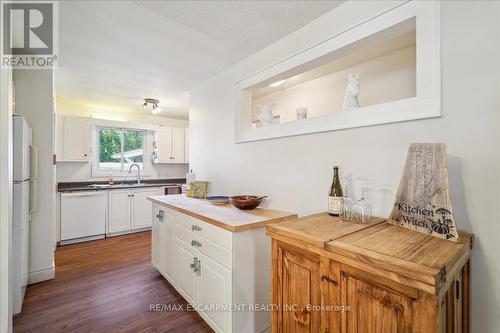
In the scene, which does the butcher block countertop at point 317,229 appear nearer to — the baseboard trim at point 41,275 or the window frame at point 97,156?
the baseboard trim at point 41,275

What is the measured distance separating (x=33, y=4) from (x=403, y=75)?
2.89 metres

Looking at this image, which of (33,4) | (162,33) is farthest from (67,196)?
(162,33)

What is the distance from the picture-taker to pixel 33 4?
1.53 metres

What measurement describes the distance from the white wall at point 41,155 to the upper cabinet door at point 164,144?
239 cm

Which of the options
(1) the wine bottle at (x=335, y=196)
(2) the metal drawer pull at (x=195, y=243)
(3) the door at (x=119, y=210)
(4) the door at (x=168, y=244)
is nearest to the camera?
(1) the wine bottle at (x=335, y=196)

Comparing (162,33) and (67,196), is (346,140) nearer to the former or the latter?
(162,33)

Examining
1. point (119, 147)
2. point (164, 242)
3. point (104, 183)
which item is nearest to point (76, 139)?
point (119, 147)

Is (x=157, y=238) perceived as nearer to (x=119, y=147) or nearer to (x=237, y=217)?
(x=237, y=217)

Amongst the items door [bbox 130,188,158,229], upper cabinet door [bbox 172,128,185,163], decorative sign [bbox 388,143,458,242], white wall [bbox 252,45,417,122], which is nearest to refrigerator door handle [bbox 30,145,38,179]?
door [bbox 130,188,158,229]

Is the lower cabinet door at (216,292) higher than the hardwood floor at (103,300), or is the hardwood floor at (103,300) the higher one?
the lower cabinet door at (216,292)

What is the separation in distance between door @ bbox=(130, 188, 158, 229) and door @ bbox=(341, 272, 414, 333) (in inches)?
161

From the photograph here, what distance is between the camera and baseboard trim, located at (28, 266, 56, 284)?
238 cm

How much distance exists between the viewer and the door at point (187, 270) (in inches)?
70.1

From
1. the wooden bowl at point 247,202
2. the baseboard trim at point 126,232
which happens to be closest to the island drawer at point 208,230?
the wooden bowl at point 247,202
